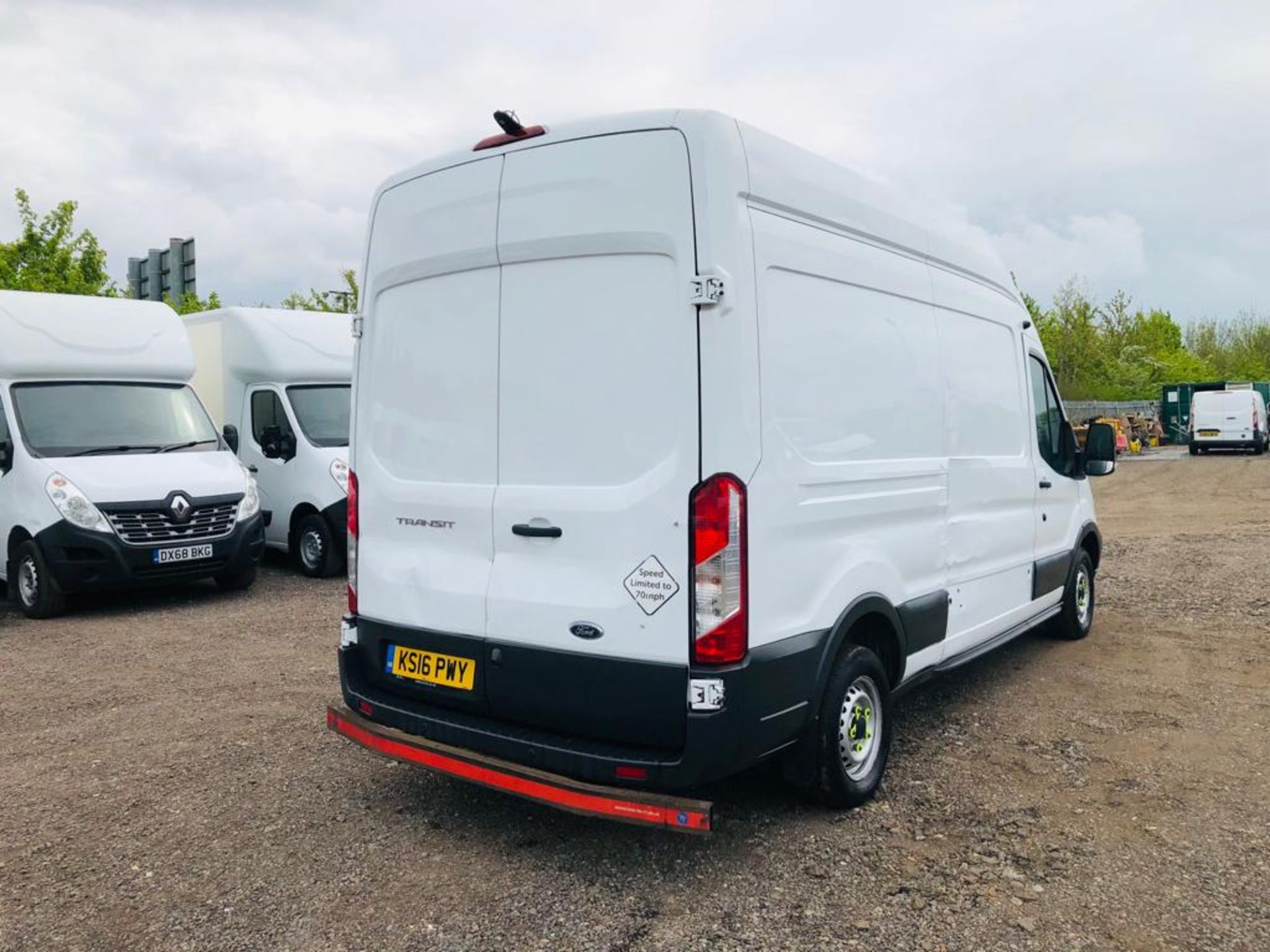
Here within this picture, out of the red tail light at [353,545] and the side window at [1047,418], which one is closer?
the red tail light at [353,545]

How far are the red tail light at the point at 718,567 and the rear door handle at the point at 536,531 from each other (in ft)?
1.83

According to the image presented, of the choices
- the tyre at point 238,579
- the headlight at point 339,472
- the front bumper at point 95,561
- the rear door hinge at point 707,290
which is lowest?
the tyre at point 238,579

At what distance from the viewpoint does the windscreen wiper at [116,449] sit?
900cm

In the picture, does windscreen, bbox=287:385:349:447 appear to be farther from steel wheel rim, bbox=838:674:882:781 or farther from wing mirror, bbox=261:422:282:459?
steel wheel rim, bbox=838:674:882:781

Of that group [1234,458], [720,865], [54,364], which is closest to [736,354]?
[720,865]

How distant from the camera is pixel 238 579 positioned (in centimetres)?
991

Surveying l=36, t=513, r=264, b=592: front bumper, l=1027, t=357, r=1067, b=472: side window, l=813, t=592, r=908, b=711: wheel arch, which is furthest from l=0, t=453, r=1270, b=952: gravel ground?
l=36, t=513, r=264, b=592: front bumper

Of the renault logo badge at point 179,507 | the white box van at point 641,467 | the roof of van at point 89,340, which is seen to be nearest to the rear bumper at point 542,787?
the white box van at point 641,467

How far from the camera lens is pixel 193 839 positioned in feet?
13.7

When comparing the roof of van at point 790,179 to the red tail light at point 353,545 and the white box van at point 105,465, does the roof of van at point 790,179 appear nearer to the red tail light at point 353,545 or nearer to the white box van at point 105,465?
the red tail light at point 353,545

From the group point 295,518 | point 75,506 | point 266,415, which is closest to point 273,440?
point 266,415

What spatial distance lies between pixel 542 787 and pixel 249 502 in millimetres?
6804

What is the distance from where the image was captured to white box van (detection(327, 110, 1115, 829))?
3498 mm

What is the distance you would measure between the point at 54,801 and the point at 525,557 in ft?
8.28
